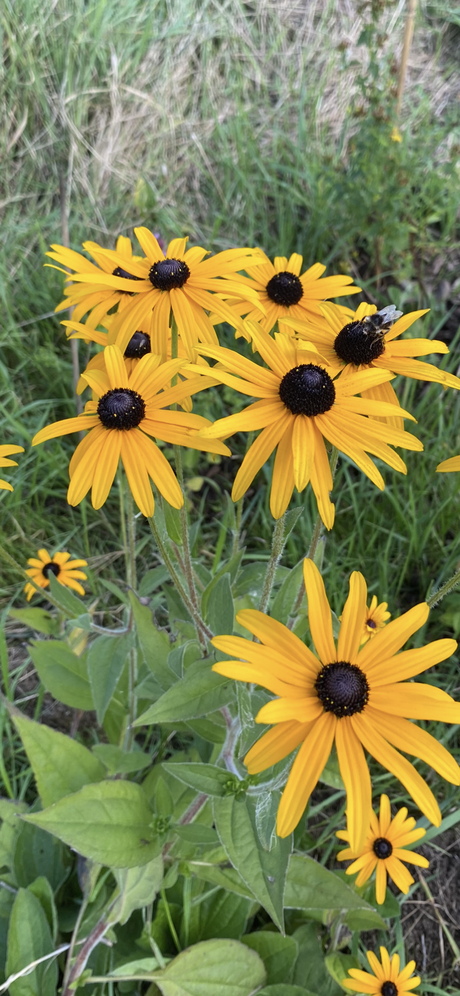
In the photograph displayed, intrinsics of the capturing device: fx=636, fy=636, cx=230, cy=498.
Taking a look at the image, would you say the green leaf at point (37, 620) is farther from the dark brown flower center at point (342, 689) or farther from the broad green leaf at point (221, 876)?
the dark brown flower center at point (342, 689)

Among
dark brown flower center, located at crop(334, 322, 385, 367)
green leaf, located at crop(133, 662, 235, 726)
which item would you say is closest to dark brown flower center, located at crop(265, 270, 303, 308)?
dark brown flower center, located at crop(334, 322, 385, 367)

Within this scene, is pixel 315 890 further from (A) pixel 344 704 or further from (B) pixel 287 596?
(A) pixel 344 704

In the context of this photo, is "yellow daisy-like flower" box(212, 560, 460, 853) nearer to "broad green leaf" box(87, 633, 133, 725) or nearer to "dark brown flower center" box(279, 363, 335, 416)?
"dark brown flower center" box(279, 363, 335, 416)

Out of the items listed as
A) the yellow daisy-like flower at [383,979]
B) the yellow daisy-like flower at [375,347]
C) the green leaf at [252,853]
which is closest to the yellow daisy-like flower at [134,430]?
the yellow daisy-like flower at [375,347]

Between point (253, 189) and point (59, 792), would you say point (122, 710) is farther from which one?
point (253, 189)

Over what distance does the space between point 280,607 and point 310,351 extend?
65 centimetres

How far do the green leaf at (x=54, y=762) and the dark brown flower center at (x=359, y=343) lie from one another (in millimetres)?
1352

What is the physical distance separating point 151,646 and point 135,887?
685mm

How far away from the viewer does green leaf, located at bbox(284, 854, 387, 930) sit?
1.61m

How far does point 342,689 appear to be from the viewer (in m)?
1.02

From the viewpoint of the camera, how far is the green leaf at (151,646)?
1.58 metres

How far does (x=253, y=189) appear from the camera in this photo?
386cm

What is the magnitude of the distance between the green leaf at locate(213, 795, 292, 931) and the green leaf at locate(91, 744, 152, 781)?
44 centimetres

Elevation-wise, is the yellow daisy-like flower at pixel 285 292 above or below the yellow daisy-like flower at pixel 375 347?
above
